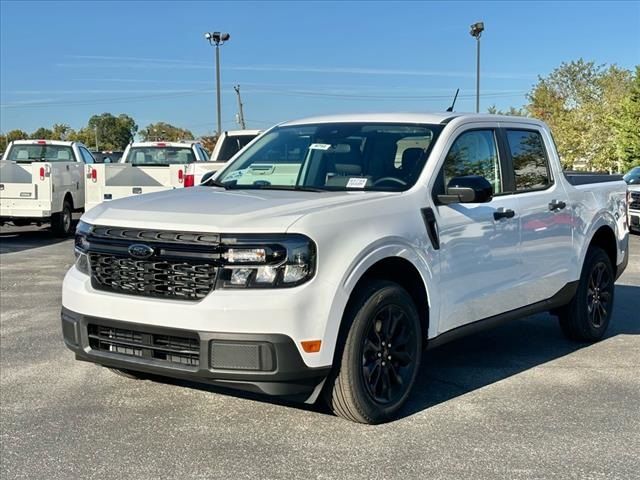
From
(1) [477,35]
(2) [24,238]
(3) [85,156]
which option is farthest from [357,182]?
(1) [477,35]

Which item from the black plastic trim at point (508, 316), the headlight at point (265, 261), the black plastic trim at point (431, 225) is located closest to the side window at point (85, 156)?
the black plastic trim at point (508, 316)

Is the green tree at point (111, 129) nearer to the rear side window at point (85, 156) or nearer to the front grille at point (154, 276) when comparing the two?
the rear side window at point (85, 156)

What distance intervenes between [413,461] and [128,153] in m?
14.0

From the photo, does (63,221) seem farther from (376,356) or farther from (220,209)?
(376,356)

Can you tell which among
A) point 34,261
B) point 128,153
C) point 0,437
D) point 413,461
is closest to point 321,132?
point 413,461

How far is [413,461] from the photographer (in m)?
3.99

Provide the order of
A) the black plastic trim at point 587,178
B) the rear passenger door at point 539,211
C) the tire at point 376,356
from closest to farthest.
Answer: the tire at point 376,356
the rear passenger door at point 539,211
the black plastic trim at point 587,178

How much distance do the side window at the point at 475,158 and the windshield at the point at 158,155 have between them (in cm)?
1164

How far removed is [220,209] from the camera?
4.26m

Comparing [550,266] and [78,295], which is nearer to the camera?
[78,295]

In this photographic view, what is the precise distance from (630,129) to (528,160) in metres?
31.6

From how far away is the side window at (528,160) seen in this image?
5.88m

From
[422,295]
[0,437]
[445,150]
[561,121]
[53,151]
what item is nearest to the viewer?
[0,437]

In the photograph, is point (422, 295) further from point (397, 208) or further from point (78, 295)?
point (78, 295)
